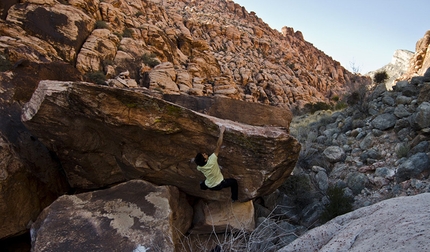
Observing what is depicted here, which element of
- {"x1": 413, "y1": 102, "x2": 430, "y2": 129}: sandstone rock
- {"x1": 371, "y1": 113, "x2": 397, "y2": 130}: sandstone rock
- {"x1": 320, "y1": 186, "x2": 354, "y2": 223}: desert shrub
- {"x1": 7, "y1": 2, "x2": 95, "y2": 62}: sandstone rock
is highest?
{"x1": 7, "y1": 2, "x2": 95, "y2": 62}: sandstone rock

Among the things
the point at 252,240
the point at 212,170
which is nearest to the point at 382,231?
the point at 252,240

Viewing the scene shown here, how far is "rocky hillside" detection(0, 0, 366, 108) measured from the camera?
42.7ft

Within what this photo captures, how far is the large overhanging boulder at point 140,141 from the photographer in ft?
14.1

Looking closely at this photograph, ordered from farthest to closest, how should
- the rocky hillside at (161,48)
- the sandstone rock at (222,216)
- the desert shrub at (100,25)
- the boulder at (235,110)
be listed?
the desert shrub at (100,25) < the rocky hillside at (161,48) < the boulder at (235,110) < the sandstone rock at (222,216)

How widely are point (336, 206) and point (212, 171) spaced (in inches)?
111

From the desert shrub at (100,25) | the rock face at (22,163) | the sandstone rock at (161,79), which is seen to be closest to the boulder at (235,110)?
the rock face at (22,163)

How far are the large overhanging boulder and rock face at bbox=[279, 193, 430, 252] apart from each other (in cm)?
168

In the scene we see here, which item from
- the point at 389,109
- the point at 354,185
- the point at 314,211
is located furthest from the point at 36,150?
the point at 389,109

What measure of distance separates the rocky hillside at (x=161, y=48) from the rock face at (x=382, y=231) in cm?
1014

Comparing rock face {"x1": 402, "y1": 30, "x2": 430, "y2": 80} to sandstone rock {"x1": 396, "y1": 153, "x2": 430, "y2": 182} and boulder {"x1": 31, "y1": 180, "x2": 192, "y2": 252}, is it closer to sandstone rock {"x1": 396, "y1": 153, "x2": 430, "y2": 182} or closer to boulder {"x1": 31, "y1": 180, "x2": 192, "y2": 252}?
sandstone rock {"x1": 396, "y1": 153, "x2": 430, "y2": 182}

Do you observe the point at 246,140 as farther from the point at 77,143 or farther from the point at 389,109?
the point at 389,109

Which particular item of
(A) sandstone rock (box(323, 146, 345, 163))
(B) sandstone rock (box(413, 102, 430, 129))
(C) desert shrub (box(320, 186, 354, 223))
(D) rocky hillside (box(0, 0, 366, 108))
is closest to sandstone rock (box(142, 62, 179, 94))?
(D) rocky hillside (box(0, 0, 366, 108))

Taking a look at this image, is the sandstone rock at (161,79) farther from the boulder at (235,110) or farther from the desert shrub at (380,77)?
the desert shrub at (380,77)

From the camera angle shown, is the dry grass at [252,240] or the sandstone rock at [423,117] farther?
the sandstone rock at [423,117]
